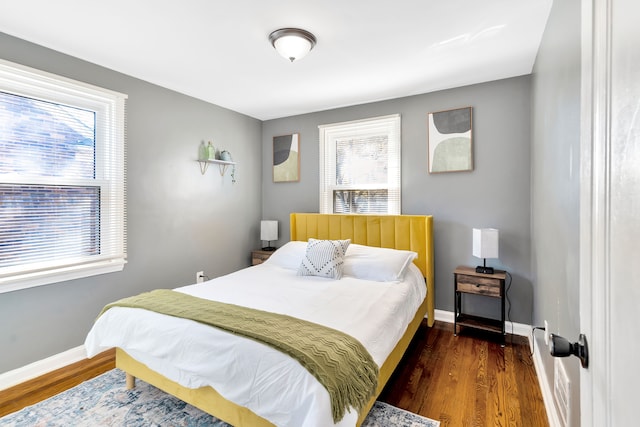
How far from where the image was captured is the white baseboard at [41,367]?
7.22ft

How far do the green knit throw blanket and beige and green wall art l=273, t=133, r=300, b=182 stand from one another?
252cm

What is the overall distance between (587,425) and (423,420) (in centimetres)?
133

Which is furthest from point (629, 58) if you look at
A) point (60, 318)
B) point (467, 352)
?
point (60, 318)

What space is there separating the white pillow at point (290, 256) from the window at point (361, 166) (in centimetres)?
81

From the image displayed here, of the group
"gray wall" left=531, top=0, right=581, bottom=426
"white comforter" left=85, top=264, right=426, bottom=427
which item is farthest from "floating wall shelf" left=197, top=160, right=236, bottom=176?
"gray wall" left=531, top=0, right=581, bottom=426

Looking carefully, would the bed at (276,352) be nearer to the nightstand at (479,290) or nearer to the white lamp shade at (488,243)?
the nightstand at (479,290)

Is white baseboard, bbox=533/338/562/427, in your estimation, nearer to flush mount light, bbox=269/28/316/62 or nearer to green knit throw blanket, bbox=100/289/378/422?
green knit throw blanket, bbox=100/289/378/422

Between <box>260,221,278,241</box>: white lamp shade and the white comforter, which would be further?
<box>260,221,278,241</box>: white lamp shade

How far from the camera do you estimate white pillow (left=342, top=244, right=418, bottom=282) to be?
275cm

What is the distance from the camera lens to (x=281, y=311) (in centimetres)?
200

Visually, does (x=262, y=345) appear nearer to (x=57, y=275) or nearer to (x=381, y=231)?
(x=57, y=275)

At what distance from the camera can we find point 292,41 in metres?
Answer: 2.18

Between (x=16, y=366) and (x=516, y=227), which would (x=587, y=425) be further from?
(x=16, y=366)

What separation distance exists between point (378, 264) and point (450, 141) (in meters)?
1.54
